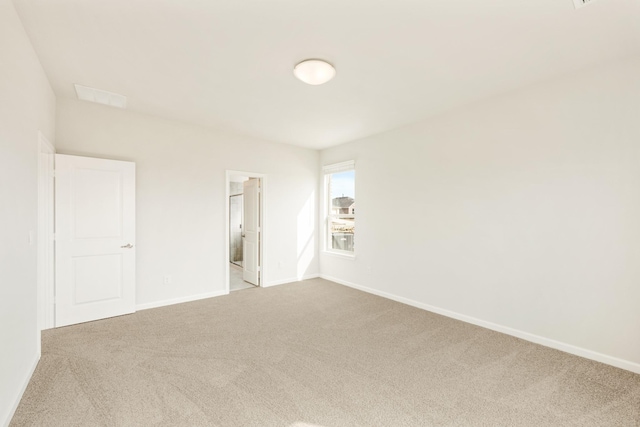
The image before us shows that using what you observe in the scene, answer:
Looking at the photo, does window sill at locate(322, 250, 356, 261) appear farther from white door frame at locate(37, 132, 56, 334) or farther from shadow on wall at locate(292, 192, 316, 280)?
white door frame at locate(37, 132, 56, 334)

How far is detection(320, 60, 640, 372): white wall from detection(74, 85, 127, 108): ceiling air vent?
3.71 m

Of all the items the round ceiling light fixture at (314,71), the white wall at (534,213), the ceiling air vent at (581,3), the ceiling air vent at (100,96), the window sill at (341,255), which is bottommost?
the window sill at (341,255)

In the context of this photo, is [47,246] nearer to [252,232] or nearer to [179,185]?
[179,185]

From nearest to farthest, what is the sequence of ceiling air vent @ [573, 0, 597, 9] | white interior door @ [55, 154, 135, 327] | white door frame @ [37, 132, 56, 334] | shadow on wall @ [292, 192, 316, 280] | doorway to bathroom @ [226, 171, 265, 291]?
ceiling air vent @ [573, 0, 597, 9] < white door frame @ [37, 132, 56, 334] < white interior door @ [55, 154, 135, 327] < doorway to bathroom @ [226, 171, 265, 291] < shadow on wall @ [292, 192, 316, 280]

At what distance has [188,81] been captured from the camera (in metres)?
2.98

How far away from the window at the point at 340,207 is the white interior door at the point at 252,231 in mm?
1389

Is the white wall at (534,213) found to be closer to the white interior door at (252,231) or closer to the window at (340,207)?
the window at (340,207)

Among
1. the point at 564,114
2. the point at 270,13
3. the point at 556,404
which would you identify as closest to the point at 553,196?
the point at 564,114

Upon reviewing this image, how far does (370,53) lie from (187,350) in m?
3.17

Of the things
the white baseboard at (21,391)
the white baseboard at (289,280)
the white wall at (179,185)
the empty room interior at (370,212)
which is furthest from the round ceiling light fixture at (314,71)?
the white baseboard at (289,280)

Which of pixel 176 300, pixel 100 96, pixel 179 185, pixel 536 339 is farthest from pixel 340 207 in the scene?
pixel 100 96

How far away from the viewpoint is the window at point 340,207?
17.6 feet

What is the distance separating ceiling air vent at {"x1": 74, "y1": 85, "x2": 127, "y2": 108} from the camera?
3202 millimetres

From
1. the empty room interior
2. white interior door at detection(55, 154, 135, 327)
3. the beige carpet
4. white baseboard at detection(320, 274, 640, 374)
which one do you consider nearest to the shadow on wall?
the empty room interior
